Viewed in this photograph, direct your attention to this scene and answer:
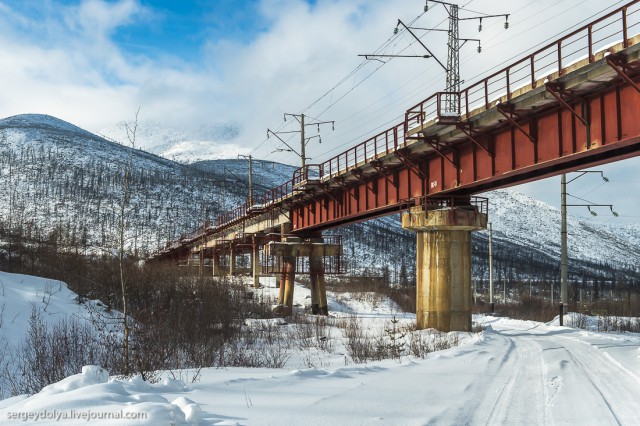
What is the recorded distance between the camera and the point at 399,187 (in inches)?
→ 1034

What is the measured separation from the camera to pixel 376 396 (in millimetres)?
7586

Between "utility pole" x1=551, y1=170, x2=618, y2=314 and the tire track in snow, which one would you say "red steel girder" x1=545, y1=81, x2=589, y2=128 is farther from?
"utility pole" x1=551, y1=170, x2=618, y2=314

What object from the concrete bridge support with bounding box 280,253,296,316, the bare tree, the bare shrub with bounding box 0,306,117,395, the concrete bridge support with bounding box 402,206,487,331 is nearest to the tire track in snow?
the concrete bridge support with bounding box 402,206,487,331

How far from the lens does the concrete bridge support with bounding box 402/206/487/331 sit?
2278 cm

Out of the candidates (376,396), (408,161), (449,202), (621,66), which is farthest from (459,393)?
(408,161)

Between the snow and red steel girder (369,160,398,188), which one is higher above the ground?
red steel girder (369,160,398,188)

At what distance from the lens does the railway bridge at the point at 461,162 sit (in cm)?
1484

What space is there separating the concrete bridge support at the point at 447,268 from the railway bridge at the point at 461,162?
42 mm

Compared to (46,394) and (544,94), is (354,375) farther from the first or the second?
(544,94)

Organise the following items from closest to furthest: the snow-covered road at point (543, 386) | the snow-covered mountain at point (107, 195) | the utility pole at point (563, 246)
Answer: the snow-covered road at point (543, 386) → the utility pole at point (563, 246) → the snow-covered mountain at point (107, 195)

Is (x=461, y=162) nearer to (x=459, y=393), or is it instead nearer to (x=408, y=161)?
(x=408, y=161)

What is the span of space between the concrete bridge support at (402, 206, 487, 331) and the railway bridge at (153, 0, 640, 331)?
4cm

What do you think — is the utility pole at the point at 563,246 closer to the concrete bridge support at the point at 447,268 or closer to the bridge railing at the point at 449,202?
the bridge railing at the point at 449,202

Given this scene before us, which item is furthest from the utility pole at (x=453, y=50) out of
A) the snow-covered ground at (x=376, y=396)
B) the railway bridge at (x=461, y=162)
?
the snow-covered ground at (x=376, y=396)
